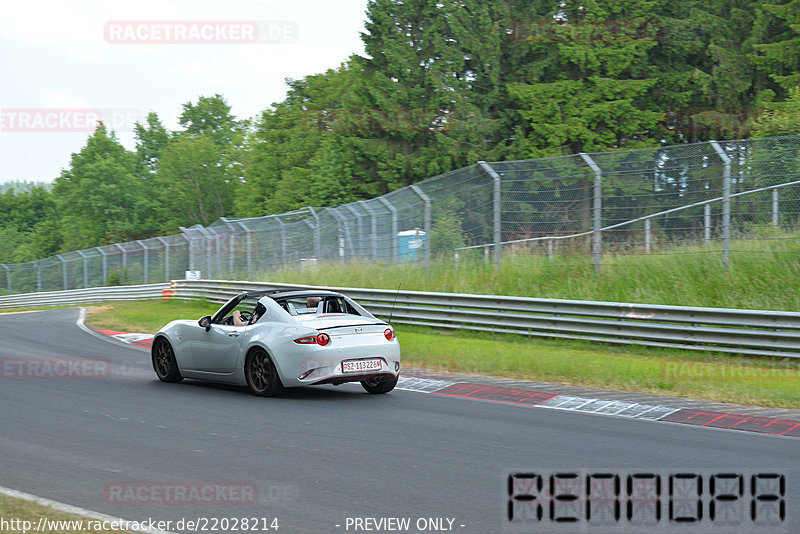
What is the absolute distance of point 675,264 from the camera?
1684 cm

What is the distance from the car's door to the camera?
11.2 m

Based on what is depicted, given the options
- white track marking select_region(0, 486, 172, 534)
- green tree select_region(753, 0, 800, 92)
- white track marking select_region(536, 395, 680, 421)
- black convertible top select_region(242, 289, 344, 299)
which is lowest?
white track marking select_region(536, 395, 680, 421)

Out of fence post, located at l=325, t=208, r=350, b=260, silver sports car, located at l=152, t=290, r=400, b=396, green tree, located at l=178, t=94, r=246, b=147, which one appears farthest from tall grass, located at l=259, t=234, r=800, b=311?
green tree, located at l=178, t=94, r=246, b=147

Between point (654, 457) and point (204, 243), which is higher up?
point (204, 243)

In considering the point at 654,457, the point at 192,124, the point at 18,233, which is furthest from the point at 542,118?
the point at 18,233

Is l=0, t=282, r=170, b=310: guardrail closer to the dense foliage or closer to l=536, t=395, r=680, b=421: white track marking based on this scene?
the dense foliage

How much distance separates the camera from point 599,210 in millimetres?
17297

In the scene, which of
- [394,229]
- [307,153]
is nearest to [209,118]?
[307,153]

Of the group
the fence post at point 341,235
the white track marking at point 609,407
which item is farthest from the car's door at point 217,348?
the fence post at point 341,235

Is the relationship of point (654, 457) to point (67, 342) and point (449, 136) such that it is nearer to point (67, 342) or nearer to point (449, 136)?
point (67, 342)

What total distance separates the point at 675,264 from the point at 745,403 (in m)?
6.55

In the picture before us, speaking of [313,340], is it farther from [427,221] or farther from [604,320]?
[427,221]

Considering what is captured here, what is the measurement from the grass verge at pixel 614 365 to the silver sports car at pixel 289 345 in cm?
276

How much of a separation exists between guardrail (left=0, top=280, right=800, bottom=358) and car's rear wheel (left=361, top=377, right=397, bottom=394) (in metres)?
5.20
